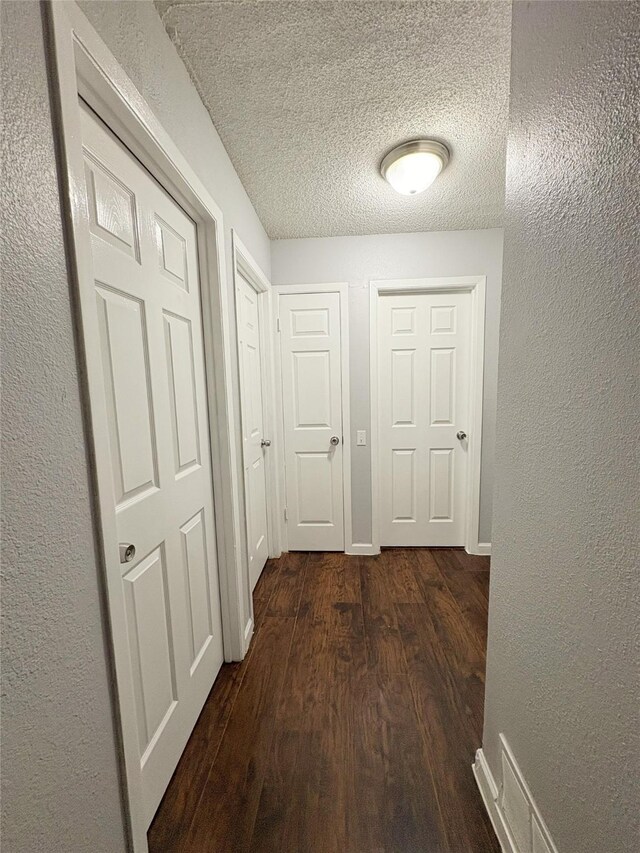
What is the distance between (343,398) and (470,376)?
969mm

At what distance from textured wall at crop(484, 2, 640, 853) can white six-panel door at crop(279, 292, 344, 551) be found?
1617 mm

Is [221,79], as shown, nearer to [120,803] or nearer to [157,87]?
[157,87]

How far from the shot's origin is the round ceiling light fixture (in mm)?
1489

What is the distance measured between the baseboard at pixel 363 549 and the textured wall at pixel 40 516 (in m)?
2.00

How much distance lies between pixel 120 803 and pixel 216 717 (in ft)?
1.96

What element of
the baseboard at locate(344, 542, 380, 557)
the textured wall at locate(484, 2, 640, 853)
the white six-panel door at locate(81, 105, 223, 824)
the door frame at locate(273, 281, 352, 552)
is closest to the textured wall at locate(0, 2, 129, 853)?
the white six-panel door at locate(81, 105, 223, 824)

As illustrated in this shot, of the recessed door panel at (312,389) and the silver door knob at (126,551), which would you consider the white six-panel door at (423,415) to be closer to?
the recessed door panel at (312,389)

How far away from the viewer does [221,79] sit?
1172mm

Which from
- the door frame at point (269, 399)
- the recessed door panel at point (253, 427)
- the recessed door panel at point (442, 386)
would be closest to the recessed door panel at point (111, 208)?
the recessed door panel at point (253, 427)

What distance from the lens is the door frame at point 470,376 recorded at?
2.37 m

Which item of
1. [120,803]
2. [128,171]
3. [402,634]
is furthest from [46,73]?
[402,634]

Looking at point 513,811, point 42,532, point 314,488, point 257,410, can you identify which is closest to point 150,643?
point 42,532

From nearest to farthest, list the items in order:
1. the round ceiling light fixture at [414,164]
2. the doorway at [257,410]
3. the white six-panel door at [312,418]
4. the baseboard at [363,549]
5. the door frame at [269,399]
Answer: the round ceiling light fixture at [414,164], the doorway at [257,410], the door frame at [269,399], the white six-panel door at [312,418], the baseboard at [363,549]

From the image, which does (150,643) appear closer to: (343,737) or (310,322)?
(343,737)
